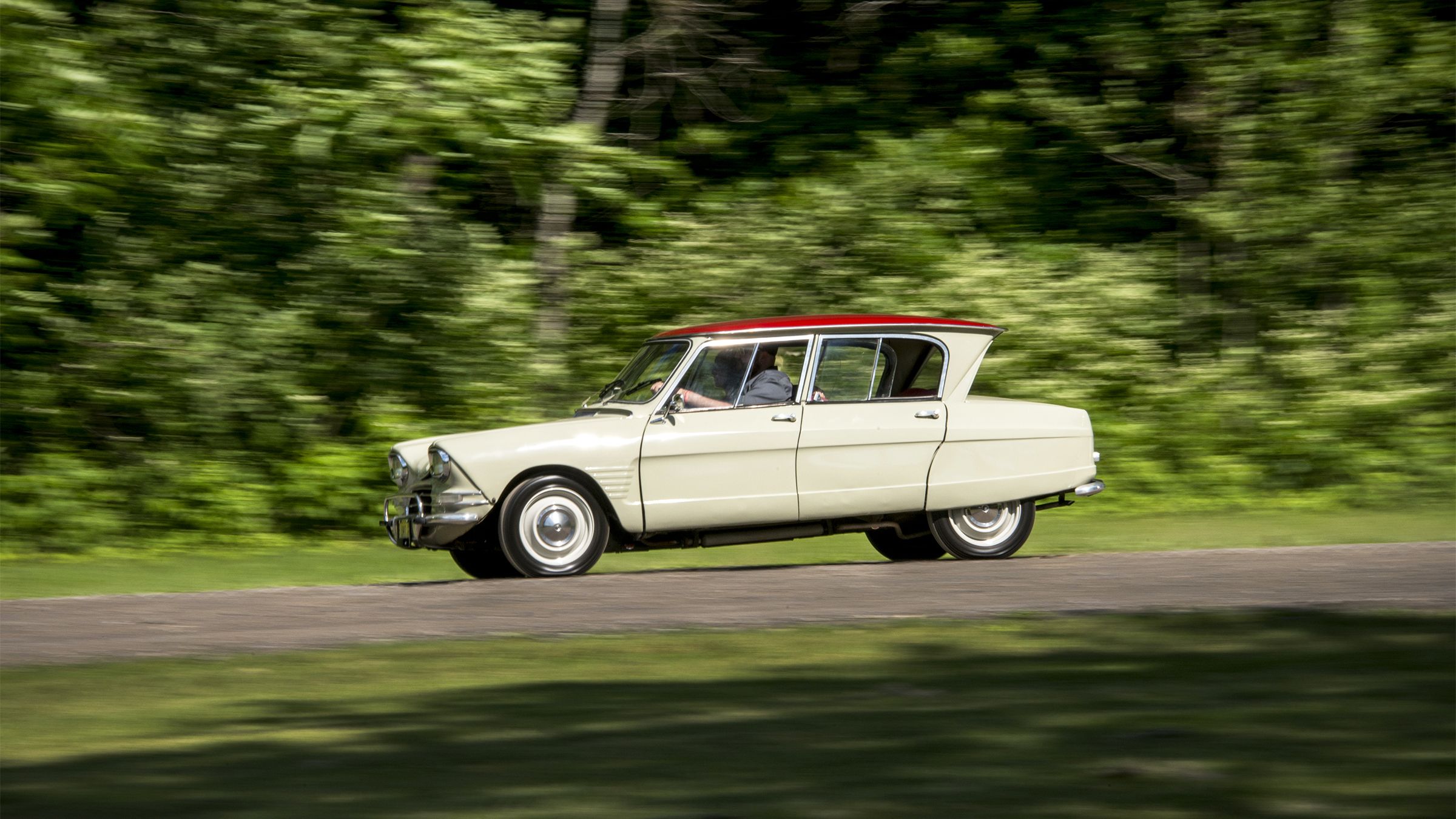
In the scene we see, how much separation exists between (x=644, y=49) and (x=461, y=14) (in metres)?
3.49

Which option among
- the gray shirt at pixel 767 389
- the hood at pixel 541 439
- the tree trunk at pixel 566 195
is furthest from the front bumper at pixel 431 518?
the tree trunk at pixel 566 195

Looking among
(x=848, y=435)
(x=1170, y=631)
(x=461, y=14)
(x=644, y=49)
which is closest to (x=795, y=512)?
(x=848, y=435)

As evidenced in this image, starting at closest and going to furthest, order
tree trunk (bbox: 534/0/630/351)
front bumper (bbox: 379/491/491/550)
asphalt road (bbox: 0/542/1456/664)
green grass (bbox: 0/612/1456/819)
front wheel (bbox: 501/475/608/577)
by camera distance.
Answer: green grass (bbox: 0/612/1456/819), asphalt road (bbox: 0/542/1456/664), front bumper (bbox: 379/491/491/550), front wheel (bbox: 501/475/608/577), tree trunk (bbox: 534/0/630/351)

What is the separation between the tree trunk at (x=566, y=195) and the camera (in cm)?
1725

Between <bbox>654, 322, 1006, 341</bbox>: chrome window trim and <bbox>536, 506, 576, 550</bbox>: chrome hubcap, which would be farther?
<bbox>654, 322, 1006, 341</bbox>: chrome window trim

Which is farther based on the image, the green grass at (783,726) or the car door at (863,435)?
the car door at (863,435)

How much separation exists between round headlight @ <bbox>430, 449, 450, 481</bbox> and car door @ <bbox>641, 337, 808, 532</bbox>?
1.25 metres

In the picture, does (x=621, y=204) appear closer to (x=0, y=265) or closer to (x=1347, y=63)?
(x=0, y=265)

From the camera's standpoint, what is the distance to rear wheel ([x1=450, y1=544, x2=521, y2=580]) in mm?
11352

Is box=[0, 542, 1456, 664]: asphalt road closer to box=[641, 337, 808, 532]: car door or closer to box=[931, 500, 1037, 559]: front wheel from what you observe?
box=[931, 500, 1037, 559]: front wheel

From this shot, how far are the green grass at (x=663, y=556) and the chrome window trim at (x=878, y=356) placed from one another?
4.81 ft

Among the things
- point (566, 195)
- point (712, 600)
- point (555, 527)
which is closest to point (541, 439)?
point (555, 527)

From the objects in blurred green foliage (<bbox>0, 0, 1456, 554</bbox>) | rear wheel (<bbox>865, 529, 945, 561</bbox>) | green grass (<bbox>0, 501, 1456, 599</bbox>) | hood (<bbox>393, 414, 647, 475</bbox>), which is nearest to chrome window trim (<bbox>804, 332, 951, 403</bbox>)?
rear wheel (<bbox>865, 529, 945, 561</bbox>)

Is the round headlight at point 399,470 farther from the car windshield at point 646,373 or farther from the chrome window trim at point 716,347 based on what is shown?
the chrome window trim at point 716,347
